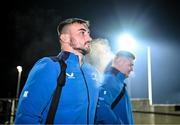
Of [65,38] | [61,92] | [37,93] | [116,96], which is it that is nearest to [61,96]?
[61,92]

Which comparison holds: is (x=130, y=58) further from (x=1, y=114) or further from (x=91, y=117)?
(x=1, y=114)

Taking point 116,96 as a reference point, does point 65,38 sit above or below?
above

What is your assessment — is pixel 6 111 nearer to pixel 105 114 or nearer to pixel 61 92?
pixel 105 114

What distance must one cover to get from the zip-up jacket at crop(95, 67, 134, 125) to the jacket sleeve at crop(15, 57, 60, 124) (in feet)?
4.08

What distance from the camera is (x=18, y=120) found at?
6.96 feet

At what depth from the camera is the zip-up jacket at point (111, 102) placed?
3544mm

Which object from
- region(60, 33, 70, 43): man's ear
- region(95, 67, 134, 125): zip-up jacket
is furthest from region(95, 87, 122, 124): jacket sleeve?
region(60, 33, 70, 43): man's ear

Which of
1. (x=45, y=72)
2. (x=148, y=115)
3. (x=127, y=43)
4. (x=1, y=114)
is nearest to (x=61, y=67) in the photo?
(x=45, y=72)

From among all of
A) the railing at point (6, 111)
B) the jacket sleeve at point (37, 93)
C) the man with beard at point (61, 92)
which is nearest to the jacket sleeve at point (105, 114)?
the man with beard at point (61, 92)

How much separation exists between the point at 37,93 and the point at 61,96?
191 millimetres

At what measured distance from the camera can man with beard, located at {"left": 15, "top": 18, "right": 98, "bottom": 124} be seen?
2156 mm

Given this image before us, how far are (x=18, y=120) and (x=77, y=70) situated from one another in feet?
2.16

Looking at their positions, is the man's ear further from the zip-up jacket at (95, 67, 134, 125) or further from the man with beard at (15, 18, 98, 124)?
the zip-up jacket at (95, 67, 134, 125)

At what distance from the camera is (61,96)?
2221 millimetres
